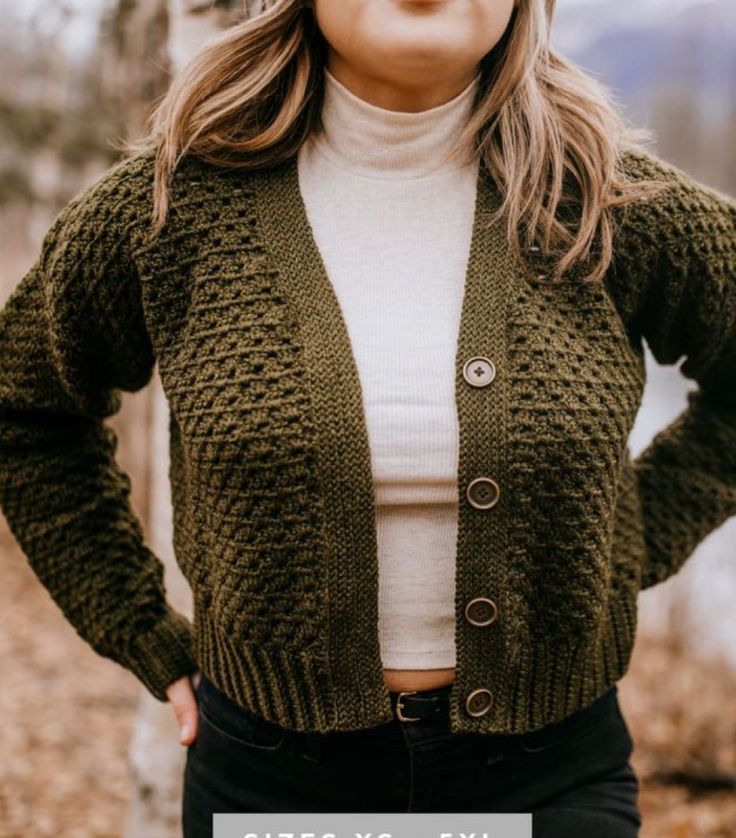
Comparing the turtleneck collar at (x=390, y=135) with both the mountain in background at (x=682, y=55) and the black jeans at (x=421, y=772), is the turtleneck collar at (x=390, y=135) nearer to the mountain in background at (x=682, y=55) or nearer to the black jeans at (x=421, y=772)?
the black jeans at (x=421, y=772)

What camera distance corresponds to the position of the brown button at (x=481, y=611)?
1.61m

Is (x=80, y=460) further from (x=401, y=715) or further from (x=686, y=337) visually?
(x=686, y=337)

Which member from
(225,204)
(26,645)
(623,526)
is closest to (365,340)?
(225,204)

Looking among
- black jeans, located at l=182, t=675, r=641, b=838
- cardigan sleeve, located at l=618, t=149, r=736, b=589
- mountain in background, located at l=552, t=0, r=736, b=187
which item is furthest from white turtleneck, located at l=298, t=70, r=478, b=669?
mountain in background, located at l=552, t=0, r=736, b=187

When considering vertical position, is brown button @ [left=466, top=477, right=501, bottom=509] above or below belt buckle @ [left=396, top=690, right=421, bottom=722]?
above

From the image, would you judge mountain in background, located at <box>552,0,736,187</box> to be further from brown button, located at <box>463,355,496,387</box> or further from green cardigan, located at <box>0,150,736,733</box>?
brown button, located at <box>463,355,496,387</box>

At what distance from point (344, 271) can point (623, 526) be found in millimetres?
689

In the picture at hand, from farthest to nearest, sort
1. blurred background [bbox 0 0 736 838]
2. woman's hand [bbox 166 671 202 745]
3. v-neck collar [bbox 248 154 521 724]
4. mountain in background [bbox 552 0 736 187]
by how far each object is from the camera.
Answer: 1. mountain in background [bbox 552 0 736 187]
2. blurred background [bbox 0 0 736 838]
3. woman's hand [bbox 166 671 202 745]
4. v-neck collar [bbox 248 154 521 724]

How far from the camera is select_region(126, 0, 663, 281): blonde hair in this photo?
1711 millimetres

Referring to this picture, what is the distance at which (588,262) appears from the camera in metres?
1.71

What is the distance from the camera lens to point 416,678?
1667 millimetres

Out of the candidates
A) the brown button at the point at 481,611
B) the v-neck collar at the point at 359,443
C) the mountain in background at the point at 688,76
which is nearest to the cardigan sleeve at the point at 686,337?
the v-neck collar at the point at 359,443

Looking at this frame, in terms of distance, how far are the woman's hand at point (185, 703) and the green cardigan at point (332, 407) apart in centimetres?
15

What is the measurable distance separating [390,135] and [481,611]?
2.59 ft
